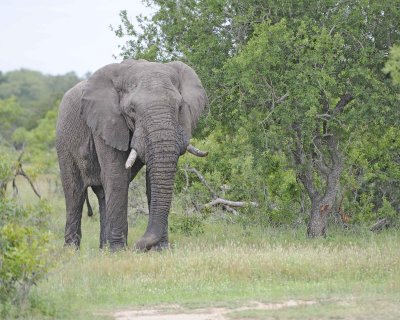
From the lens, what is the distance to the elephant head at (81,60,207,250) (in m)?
12.4

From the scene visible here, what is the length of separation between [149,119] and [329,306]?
439cm

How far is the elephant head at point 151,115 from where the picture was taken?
12.4 metres

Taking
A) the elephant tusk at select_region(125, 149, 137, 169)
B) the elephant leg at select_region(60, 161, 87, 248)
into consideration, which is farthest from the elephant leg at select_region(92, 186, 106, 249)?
Result: the elephant tusk at select_region(125, 149, 137, 169)

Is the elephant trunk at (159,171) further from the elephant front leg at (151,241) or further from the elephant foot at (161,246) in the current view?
the elephant foot at (161,246)

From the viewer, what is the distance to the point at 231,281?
10578 millimetres

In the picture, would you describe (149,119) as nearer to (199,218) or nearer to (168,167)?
(168,167)

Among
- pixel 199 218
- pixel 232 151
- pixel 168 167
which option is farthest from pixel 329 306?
pixel 199 218

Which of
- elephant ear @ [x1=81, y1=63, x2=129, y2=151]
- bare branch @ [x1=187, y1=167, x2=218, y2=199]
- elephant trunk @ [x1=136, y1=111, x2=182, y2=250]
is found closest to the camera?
elephant trunk @ [x1=136, y1=111, x2=182, y2=250]

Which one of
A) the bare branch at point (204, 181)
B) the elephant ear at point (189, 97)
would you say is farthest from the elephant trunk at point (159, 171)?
the bare branch at point (204, 181)

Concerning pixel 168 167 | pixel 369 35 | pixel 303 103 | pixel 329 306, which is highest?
pixel 369 35

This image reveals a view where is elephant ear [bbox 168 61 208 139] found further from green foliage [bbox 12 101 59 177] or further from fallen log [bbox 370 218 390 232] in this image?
green foliage [bbox 12 101 59 177]

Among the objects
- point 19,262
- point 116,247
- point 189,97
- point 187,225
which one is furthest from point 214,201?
point 19,262

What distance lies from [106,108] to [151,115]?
1116 mm

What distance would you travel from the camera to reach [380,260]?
36.6 ft
